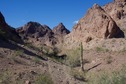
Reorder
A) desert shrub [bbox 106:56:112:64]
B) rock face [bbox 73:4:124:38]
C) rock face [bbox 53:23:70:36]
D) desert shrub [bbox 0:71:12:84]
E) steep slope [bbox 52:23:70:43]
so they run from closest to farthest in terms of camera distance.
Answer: desert shrub [bbox 0:71:12:84] < desert shrub [bbox 106:56:112:64] < rock face [bbox 73:4:124:38] < steep slope [bbox 52:23:70:43] < rock face [bbox 53:23:70:36]

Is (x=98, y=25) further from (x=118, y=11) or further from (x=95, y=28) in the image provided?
(x=118, y=11)

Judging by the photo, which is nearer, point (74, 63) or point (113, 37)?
point (74, 63)

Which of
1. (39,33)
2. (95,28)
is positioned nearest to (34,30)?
(39,33)

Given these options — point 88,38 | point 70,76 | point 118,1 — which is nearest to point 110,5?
point 118,1

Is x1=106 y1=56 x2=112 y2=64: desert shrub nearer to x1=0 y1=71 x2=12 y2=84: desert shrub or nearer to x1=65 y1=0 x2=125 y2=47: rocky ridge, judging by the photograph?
x1=65 y1=0 x2=125 y2=47: rocky ridge

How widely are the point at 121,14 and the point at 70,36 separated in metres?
12.0

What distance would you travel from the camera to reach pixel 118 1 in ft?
234

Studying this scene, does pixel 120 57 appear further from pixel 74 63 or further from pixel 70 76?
pixel 70 76

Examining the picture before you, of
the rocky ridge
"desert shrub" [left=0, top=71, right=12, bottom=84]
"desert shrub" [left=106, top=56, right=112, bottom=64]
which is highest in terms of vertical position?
the rocky ridge

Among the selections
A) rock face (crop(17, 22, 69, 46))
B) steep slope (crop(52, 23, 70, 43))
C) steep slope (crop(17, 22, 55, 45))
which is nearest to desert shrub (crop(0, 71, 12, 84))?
rock face (crop(17, 22, 69, 46))

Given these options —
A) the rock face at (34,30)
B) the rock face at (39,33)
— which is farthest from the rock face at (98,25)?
the rock face at (34,30)

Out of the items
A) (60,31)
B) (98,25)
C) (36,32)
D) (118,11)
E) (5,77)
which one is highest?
(60,31)

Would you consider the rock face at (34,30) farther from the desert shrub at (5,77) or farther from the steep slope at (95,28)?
the desert shrub at (5,77)

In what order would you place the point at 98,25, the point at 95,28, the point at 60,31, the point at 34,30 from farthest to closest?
the point at 60,31 → the point at 34,30 → the point at 95,28 → the point at 98,25
